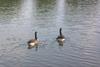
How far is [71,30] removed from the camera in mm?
43406

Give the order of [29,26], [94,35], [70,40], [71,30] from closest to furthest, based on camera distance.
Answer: [70,40], [94,35], [71,30], [29,26]

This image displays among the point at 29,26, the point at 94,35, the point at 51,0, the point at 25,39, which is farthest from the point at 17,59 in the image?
the point at 51,0

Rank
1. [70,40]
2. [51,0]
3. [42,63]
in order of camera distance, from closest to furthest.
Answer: [42,63]
[70,40]
[51,0]

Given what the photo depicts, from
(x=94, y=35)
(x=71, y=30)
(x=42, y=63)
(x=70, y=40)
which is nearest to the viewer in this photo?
(x=42, y=63)

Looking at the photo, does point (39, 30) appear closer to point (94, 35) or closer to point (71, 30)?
point (71, 30)

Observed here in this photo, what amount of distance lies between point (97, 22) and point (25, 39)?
1749 centimetres

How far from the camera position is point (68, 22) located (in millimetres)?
51000

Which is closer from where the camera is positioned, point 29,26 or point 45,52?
point 45,52

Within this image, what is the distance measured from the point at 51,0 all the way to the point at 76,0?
8.27 meters

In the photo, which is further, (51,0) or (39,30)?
(51,0)

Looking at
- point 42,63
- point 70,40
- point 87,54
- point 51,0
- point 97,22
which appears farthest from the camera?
point 51,0

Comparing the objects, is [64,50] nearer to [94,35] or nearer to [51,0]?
[94,35]

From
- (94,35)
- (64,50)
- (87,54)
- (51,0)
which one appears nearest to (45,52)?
(64,50)

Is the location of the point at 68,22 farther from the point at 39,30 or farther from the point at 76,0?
the point at 76,0
